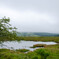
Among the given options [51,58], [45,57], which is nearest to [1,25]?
[45,57]

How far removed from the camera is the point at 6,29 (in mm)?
19906

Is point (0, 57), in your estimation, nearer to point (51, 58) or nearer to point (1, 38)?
point (1, 38)

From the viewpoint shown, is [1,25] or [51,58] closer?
[1,25]

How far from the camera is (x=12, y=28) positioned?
19.5m

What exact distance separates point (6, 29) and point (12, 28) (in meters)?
1.03

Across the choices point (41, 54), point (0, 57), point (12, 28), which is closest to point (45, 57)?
point (41, 54)

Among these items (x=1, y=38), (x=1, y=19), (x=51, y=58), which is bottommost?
(x=51, y=58)

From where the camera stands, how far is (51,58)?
1113 inches

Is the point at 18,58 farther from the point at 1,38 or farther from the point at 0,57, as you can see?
the point at 1,38

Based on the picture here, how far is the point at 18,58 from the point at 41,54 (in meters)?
4.78

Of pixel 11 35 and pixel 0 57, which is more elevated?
pixel 11 35

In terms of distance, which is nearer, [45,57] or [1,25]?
[1,25]

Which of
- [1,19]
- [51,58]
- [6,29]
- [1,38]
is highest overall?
[1,19]

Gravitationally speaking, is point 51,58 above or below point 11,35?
below
